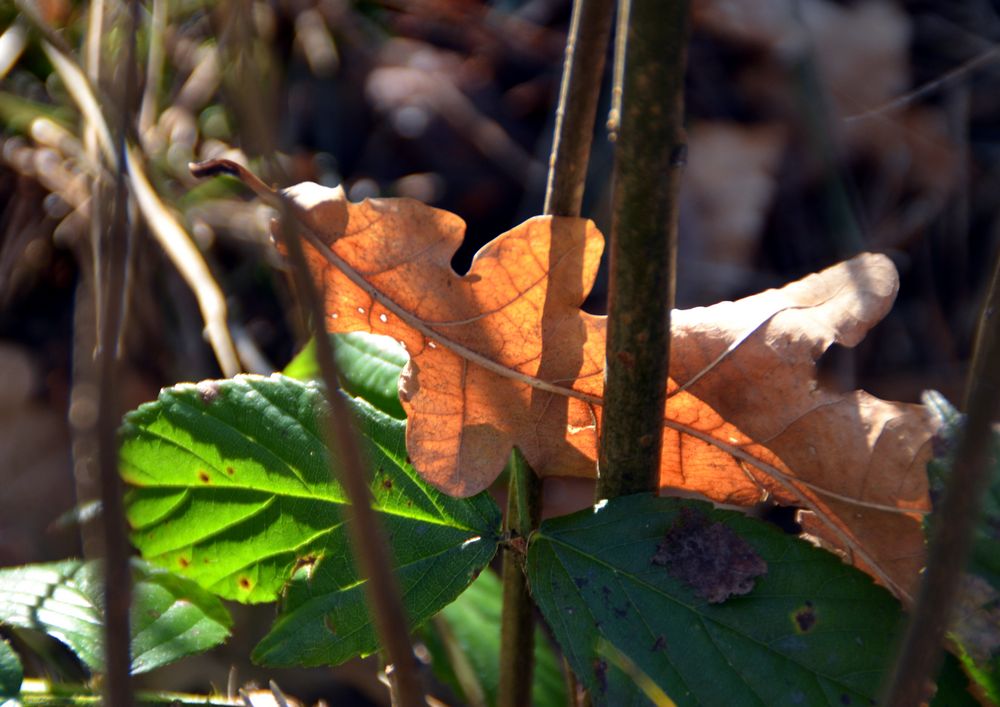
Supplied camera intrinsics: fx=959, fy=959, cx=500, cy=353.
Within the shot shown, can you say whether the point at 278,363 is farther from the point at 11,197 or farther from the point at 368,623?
the point at 368,623

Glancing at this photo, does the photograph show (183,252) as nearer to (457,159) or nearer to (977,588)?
(457,159)

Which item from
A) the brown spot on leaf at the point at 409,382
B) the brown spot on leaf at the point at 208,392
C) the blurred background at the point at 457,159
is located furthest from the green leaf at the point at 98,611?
the blurred background at the point at 457,159

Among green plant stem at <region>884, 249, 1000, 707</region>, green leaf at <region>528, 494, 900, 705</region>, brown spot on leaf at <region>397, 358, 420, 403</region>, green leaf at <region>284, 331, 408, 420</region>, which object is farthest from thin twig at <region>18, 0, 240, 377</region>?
green plant stem at <region>884, 249, 1000, 707</region>

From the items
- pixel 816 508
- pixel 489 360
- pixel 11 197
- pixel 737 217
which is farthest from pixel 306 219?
pixel 737 217

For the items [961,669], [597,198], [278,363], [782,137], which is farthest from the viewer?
[782,137]

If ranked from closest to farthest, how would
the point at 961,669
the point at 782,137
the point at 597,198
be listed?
1. the point at 961,669
2. the point at 597,198
3. the point at 782,137

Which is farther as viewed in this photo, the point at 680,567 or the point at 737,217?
the point at 737,217

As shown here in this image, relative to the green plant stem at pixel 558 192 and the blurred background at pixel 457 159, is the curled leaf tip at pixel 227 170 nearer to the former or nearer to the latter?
the green plant stem at pixel 558 192
